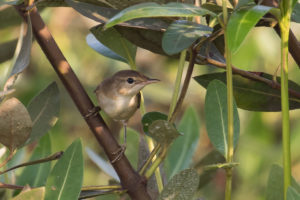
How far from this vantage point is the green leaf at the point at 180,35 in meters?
1.16

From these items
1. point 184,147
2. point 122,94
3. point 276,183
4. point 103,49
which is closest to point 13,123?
point 103,49

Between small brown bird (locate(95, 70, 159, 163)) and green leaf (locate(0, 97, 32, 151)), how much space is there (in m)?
1.20

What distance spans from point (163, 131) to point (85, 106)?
0.84 feet

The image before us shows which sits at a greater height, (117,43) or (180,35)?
(180,35)

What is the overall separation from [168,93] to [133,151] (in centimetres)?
235

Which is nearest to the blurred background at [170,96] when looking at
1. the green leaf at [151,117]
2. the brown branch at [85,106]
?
the brown branch at [85,106]

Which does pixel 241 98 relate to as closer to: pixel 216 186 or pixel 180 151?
pixel 180 151

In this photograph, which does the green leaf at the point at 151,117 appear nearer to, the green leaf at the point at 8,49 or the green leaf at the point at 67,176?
the green leaf at the point at 67,176

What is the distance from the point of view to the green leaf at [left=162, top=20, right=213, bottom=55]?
116 cm

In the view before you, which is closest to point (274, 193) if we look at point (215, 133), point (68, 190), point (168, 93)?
point (215, 133)

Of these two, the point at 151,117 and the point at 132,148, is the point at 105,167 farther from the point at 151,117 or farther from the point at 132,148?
the point at 151,117

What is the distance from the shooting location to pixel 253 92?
1.58m

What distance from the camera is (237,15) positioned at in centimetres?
112

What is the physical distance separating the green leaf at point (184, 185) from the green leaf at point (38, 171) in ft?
2.18
